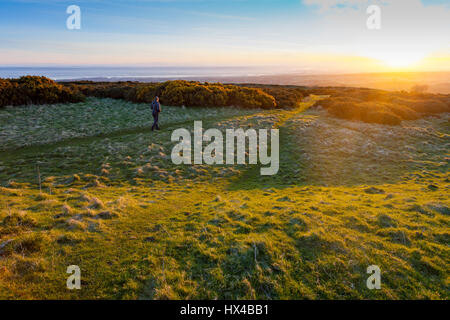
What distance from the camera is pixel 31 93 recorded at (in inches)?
1115

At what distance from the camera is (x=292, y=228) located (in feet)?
22.3

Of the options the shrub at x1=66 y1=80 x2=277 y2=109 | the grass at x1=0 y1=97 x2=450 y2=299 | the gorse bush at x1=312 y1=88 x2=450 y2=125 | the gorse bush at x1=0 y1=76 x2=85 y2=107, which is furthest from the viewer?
the shrub at x1=66 y1=80 x2=277 y2=109

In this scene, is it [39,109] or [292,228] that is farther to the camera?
[39,109]

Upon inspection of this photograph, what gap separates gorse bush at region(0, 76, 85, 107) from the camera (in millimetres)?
26219

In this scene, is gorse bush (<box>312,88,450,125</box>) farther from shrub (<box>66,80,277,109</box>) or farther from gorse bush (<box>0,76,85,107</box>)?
gorse bush (<box>0,76,85,107</box>)

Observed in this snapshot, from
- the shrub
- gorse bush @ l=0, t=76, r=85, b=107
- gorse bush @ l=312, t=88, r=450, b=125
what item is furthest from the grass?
the shrub

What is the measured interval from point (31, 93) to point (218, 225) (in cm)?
3324

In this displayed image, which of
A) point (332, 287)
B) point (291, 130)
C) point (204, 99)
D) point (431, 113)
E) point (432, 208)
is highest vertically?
point (204, 99)

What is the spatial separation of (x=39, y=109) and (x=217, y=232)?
2905cm

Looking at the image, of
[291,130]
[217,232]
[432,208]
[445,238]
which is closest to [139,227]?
[217,232]

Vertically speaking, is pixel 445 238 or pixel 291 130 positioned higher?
pixel 291 130

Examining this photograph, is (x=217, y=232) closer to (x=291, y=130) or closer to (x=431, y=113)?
(x=291, y=130)

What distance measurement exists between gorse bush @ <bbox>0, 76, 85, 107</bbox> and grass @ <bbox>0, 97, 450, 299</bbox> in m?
15.8

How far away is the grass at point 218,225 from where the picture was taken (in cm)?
484
